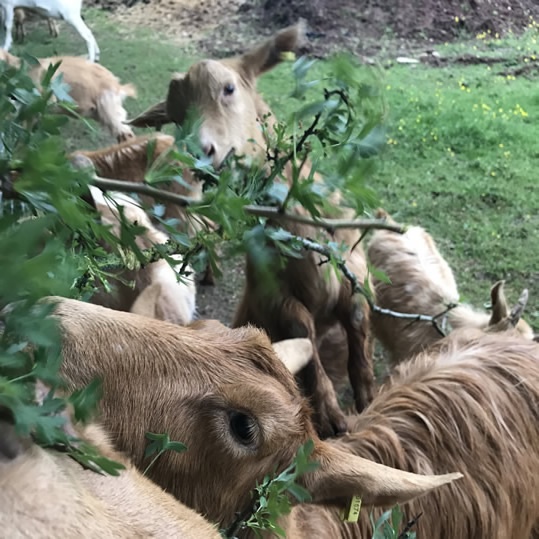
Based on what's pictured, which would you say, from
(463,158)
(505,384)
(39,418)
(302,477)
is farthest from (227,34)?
(39,418)

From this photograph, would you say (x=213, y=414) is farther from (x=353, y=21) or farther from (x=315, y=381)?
(x=353, y=21)

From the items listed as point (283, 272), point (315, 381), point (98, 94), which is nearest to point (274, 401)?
point (315, 381)

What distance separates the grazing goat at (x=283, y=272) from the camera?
3.33 metres

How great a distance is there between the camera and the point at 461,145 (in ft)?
25.1

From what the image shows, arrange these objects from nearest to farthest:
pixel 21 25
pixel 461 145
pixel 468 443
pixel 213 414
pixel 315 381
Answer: pixel 213 414 < pixel 468 443 < pixel 315 381 < pixel 461 145 < pixel 21 25

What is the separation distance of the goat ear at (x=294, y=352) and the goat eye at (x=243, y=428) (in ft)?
2.50

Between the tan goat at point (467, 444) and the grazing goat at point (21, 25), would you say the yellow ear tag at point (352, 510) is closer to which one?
the tan goat at point (467, 444)

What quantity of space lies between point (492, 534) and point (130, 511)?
195 cm

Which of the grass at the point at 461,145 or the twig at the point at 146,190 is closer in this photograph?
the twig at the point at 146,190

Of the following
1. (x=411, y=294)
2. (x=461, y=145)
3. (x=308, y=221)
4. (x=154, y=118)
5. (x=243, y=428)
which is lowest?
(x=461, y=145)

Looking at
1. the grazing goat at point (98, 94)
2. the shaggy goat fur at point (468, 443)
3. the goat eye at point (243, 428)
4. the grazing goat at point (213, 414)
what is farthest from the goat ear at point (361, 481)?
the grazing goat at point (98, 94)

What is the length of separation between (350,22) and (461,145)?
4991mm

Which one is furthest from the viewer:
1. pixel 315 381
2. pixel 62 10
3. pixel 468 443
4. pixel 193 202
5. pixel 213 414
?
pixel 62 10

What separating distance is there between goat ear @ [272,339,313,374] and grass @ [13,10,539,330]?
6.29 feet
